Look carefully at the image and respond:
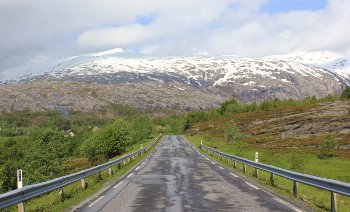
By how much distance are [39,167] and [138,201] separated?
176 ft

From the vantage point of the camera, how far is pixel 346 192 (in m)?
12.0

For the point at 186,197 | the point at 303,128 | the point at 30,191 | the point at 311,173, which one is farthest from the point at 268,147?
the point at 30,191

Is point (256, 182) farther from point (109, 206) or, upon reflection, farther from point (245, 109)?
point (245, 109)

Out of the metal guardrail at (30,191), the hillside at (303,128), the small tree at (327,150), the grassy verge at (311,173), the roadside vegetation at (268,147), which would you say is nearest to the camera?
the metal guardrail at (30,191)

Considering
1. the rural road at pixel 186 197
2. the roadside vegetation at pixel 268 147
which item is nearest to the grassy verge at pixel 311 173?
the roadside vegetation at pixel 268 147

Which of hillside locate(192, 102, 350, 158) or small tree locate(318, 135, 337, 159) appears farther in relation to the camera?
hillside locate(192, 102, 350, 158)

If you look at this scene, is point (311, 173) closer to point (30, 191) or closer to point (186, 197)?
point (186, 197)

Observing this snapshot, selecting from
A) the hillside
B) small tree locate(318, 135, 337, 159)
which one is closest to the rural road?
small tree locate(318, 135, 337, 159)

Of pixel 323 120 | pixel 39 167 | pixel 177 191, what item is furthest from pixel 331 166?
pixel 323 120

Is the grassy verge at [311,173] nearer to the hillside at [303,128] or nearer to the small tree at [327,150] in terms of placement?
the small tree at [327,150]

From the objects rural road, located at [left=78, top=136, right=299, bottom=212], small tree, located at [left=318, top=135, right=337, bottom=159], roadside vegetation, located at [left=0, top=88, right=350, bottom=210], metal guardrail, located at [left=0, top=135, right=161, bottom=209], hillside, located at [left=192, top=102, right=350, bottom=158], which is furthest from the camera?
hillside, located at [left=192, top=102, right=350, bottom=158]

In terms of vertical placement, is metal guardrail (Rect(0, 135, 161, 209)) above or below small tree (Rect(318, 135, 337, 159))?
above

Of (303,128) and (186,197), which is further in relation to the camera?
(303,128)

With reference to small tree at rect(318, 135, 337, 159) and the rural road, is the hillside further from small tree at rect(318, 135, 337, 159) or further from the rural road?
the rural road
